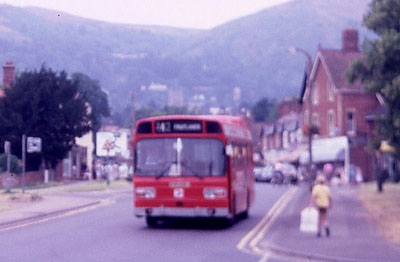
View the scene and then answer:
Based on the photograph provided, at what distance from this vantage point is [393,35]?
1041 inches

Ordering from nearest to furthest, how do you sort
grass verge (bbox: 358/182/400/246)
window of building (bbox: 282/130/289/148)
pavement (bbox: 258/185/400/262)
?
1. pavement (bbox: 258/185/400/262)
2. grass verge (bbox: 358/182/400/246)
3. window of building (bbox: 282/130/289/148)

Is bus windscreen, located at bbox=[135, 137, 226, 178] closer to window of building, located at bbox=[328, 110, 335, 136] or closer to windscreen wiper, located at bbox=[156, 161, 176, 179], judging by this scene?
windscreen wiper, located at bbox=[156, 161, 176, 179]

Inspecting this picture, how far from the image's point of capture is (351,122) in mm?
68812

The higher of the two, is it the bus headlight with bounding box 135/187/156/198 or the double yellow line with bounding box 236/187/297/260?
the bus headlight with bounding box 135/187/156/198

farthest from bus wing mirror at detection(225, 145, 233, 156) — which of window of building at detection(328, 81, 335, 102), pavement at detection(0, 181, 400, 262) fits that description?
window of building at detection(328, 81, 335, 102)

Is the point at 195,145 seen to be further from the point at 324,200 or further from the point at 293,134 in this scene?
the point at 293,134

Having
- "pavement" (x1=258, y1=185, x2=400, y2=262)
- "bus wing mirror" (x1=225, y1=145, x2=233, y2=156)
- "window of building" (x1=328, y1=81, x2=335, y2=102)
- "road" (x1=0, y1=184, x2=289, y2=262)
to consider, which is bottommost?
"pavement" (x1=258, y1=185, x2=400, y2=262)

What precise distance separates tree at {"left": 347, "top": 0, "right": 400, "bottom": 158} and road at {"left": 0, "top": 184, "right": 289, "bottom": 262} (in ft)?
20.7

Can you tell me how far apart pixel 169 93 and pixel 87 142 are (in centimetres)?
2622

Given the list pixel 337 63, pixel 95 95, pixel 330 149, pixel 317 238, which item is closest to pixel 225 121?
pixel 317 238

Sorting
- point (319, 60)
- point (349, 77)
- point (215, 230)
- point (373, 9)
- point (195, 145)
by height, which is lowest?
point (215, 230)

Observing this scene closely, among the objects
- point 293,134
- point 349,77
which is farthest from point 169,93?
point 349,77

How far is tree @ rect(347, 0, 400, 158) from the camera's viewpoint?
26359 millimetres

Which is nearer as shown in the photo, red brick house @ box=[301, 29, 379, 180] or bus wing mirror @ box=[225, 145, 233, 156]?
bus wing mirror @ box=[225, 145, 233, 156]
